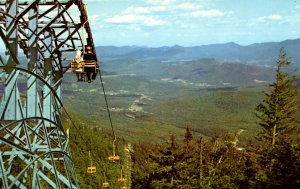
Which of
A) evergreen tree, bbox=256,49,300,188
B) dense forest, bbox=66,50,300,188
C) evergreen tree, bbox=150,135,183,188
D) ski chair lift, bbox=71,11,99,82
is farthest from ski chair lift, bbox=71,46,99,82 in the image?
evergreen tree, bbox=150,135,183,188

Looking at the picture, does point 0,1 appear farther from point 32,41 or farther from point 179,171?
point 179,171

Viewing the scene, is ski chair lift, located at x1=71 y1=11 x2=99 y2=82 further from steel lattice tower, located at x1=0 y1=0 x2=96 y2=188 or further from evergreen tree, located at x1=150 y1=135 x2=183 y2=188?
evergreen tree, located at x1=150 y1=135 x2=183 y2=188

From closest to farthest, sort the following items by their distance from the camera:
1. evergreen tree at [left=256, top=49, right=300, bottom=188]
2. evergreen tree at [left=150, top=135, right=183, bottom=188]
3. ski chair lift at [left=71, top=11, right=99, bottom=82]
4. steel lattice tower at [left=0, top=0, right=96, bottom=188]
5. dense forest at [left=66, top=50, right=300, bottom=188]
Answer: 1. steel lattice tower at [left=0, top=0, right=96, bottom=188]
2. ski chair lift at [left=71, top=11, right=99, bottom=82]
3. dense forest at [left=66, top=50, right=300, bottom=188]
4. evergreen tree at [left=256, top=49, right=300, bottom=188]
5. evergreen tree at [left=150, top=135, right=183, bottom=188]

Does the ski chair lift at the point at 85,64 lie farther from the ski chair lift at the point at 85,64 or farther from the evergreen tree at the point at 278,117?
the evergreen tree at the point at 278,117

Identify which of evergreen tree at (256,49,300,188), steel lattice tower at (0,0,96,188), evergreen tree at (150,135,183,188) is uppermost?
steel lattice tower at (0,0,96,188)

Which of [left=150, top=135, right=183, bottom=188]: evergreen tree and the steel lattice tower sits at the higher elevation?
the steel lattice tower

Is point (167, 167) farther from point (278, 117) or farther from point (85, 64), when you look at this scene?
point (85, 64)

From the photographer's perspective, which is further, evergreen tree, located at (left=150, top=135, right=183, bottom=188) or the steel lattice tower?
evergreen tree, located at (left=150, top=135, right=183, bottom=188)

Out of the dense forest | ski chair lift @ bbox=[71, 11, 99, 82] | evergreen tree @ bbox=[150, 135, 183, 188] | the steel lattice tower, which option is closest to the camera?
the steel lattice tower

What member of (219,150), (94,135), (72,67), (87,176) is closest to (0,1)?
(72,67)
